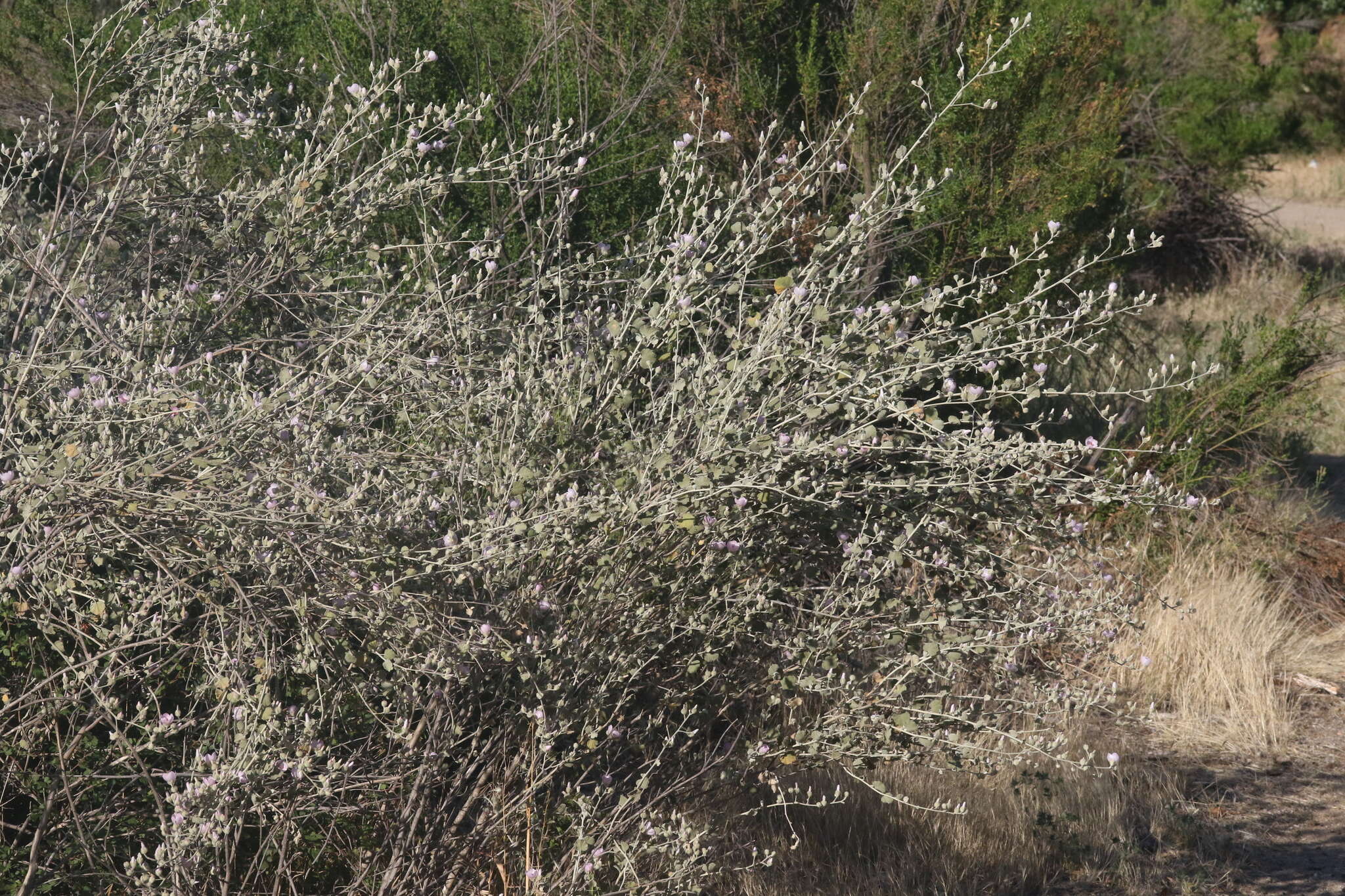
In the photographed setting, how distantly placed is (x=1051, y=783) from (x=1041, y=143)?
316 cm

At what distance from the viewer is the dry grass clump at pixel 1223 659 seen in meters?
5.20

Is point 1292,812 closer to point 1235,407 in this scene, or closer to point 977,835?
point 977,835

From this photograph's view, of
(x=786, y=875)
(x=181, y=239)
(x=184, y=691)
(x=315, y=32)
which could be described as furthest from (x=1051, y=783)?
(x=315, y=32)

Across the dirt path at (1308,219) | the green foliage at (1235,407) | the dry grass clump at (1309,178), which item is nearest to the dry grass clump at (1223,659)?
the green foliage at (1235,407)

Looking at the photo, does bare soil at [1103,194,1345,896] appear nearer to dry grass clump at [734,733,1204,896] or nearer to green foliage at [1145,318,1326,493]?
dry grass clump at [734,733,1204,896]

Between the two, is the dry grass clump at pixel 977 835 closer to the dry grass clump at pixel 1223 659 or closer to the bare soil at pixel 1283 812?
the bare soil at pixel 1283 812

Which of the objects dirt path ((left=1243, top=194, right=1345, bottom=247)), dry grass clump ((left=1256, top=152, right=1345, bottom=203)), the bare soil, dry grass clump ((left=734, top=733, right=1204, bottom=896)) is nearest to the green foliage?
the bare soil

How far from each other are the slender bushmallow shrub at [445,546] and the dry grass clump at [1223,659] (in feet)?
7.27

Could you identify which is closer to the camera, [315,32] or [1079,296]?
[1079,296]

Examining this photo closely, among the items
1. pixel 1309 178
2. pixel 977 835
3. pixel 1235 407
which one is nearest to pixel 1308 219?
pixel 1309 178

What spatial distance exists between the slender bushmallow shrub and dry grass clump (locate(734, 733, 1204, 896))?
1.74ft

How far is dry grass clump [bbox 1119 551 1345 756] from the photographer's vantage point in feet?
17.1

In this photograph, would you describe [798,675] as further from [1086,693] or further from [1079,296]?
[1079,296]

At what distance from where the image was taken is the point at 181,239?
3.29 meters
